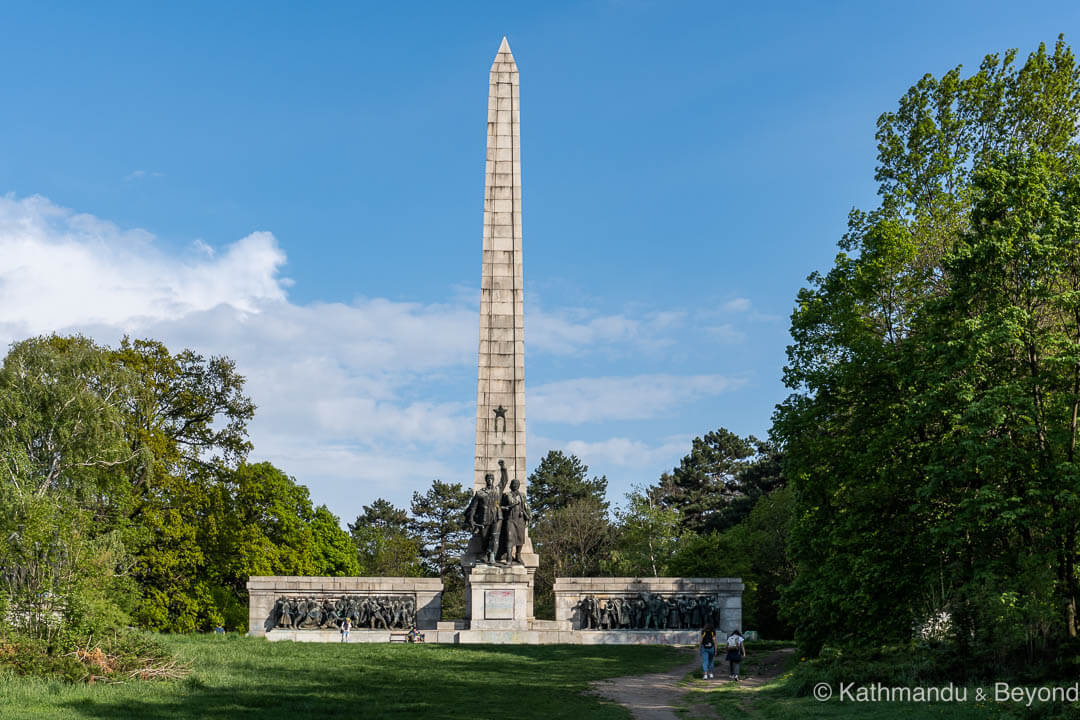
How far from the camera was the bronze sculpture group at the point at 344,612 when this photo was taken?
28.1m

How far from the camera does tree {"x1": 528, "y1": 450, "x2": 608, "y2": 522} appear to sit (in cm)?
6644

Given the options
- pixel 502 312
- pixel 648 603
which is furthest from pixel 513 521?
pixel 502 312

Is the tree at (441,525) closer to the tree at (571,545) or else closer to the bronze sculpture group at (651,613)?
the tree at (571,545)

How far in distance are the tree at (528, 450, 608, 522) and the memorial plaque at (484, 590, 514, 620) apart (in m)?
38.1

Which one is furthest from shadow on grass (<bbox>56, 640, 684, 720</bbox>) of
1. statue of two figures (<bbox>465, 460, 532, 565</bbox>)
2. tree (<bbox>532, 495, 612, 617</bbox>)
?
tree (<bbox>532, 495, 612, 617</bbox>)

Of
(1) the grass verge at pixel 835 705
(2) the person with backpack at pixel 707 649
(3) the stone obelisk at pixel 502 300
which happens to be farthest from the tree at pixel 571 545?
(1) the grass verge at pixel 835 705

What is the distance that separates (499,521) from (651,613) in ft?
16.6

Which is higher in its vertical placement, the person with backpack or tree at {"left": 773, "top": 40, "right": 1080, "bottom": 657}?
tree at {"left": 773, "top": 40, "right": 1080, "bottom": 657}

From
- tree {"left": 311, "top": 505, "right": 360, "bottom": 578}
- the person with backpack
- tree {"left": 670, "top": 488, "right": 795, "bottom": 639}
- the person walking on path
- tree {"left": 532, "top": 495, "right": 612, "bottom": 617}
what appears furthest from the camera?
tree {"left": 532, "top": 495, "right": 612, "bottom": 617}

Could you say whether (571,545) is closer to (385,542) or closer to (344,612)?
(385,542)

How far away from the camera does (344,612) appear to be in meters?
28.3

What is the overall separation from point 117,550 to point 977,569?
14.8 meters

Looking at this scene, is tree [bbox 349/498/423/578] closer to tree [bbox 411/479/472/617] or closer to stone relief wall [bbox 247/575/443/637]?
tree [bbox 411/479/472/617]

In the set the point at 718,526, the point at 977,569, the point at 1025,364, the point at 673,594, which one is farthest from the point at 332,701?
the point at 718,526
